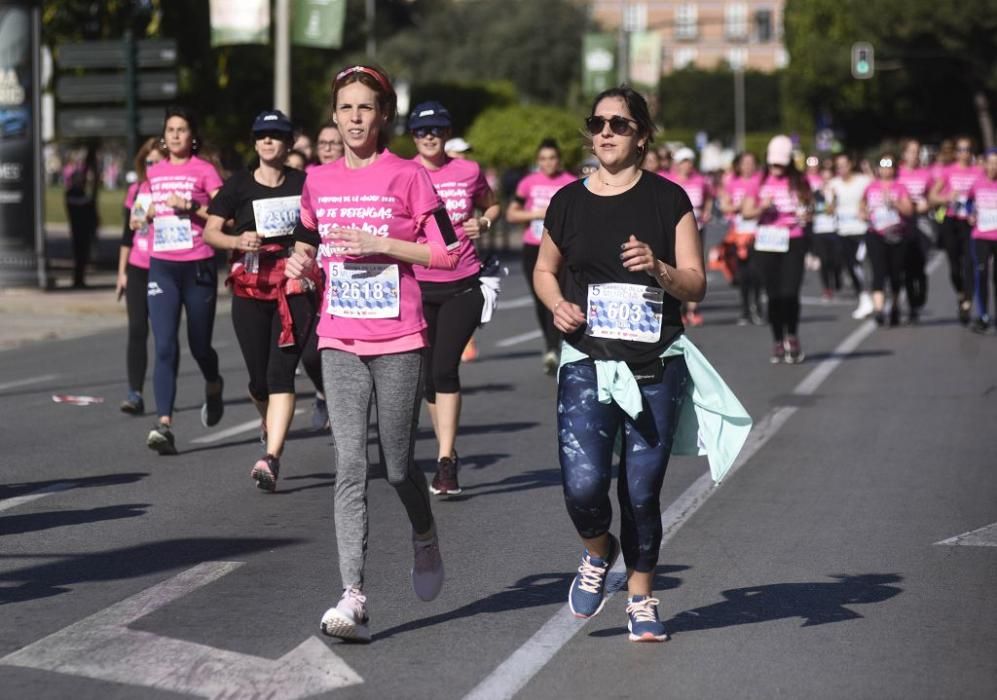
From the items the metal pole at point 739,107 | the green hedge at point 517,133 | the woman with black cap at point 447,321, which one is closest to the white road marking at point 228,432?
the woman with black cap at point 447,321

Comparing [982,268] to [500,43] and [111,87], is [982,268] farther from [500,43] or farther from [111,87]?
[500,43]

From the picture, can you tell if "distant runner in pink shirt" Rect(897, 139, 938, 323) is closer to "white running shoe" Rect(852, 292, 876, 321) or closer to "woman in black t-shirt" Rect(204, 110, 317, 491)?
"white running shoe" Rect(852, 292, 876, 321)

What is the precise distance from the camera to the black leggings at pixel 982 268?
1878cm

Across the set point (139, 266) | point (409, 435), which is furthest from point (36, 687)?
point (139, 266)

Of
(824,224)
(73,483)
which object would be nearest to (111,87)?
(824,224)

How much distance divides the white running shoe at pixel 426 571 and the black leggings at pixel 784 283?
33.5ft

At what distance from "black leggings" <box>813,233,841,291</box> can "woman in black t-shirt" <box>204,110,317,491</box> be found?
1441cm

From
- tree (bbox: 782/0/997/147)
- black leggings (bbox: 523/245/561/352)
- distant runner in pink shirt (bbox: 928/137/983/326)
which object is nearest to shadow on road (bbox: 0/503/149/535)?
black leggings (bbox: 523/245/561/352)

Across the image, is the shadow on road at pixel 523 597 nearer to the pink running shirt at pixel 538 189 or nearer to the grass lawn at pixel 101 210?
the pink running shirt at pixel 538 189

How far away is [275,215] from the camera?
30.7 ft

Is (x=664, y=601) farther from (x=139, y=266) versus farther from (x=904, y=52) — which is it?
(x=904, y=52)

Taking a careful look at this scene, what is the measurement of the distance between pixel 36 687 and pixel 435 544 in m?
1.50

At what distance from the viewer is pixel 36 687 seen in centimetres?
547

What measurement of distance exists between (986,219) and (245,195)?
37.1 feet
